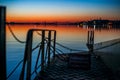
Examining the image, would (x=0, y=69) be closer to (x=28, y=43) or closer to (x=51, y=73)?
(x=28, y=43)

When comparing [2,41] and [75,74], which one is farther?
[75,74]

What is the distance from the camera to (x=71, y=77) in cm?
657

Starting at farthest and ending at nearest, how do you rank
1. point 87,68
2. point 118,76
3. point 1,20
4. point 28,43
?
point 87,68 → point 118,76 → point 28,43 → point 1,20

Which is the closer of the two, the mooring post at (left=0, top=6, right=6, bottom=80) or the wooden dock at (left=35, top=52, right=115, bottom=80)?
the mooring post at (left=0, top=6, right=6, bottom=80)

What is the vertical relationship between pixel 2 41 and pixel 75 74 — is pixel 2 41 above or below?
above

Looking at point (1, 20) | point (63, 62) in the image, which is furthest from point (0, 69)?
point (63, 62)

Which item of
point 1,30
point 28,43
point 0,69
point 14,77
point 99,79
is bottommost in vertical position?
point 14,77

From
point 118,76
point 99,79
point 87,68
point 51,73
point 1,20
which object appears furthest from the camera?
Result: point 87,68

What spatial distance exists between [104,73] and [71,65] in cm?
131

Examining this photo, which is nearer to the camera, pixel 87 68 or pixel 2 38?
pixel 2 38

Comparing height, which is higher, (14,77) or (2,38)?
(2,38)

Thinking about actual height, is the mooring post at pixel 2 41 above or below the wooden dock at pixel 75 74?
above

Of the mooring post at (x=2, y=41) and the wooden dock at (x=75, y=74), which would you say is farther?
the wooden dock at (x=75, y=74)

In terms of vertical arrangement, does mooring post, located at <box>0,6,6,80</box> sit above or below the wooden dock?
above
